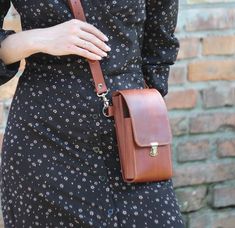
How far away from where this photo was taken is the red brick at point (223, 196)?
241cm

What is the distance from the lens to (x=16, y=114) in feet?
5.13

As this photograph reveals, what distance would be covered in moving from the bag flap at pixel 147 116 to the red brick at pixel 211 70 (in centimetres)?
82

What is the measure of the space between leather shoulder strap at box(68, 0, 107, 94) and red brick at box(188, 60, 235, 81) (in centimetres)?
86

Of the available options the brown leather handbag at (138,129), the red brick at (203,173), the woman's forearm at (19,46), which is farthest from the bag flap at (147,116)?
the red brick at (203,173)

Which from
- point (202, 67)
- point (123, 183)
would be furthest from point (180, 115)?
point (123, 183)

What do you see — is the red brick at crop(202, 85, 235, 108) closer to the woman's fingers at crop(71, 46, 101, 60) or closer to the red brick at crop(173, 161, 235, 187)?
the red brick at crop(173, 161, 235, 187)

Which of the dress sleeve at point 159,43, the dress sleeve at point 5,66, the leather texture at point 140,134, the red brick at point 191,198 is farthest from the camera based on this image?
the red brick at point 191,198

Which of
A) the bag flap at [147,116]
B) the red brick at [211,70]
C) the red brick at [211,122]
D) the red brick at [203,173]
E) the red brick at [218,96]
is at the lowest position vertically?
the red brick at [203,173]

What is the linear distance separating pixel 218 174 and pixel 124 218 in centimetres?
95

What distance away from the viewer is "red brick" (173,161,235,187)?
2.34 metres

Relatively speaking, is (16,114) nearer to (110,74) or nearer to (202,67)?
(110,74)

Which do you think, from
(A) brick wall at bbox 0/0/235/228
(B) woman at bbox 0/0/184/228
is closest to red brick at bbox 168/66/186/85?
(A) brick wall at bbox 0/0/235/228

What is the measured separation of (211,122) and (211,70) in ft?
0.58

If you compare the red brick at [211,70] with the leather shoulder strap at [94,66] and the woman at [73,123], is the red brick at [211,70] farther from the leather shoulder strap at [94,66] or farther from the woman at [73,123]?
the leather shoulder strap at [94,66]
